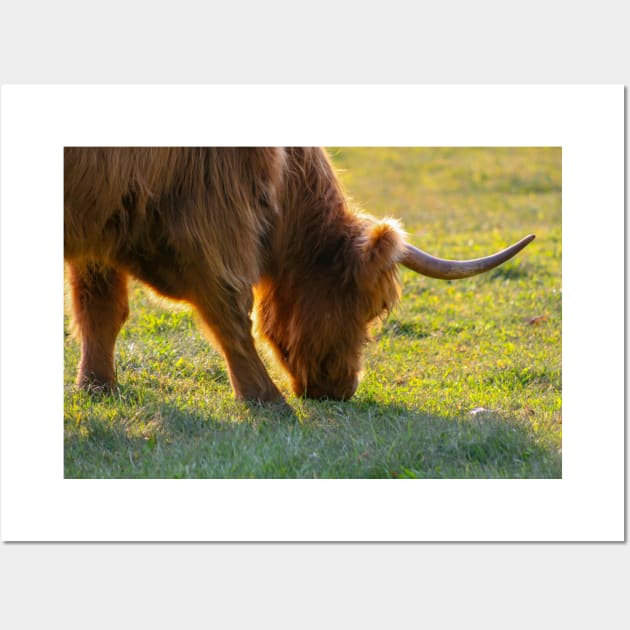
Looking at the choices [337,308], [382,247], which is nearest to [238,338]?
[337,308]

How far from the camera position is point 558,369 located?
22.6ft

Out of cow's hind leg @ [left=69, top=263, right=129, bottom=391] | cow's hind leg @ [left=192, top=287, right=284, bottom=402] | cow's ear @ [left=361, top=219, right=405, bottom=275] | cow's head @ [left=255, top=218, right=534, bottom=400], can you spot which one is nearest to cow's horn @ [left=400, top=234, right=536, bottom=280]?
cow's head @ [left=255, top=218, right=534, bottom=400]

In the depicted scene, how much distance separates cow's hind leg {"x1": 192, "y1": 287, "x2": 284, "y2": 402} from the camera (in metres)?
5.79

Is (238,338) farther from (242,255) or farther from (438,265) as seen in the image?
(438,265)

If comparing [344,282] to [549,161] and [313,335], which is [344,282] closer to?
[313,335]

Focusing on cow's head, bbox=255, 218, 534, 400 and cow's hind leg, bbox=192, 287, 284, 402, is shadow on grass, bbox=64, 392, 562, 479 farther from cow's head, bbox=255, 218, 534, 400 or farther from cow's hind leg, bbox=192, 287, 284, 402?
cow's head, bbox=255, 218, 534, 400

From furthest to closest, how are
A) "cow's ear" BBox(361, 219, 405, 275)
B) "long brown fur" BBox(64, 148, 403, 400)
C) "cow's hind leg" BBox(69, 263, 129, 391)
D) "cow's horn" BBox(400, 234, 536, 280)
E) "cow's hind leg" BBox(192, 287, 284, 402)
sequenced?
"cow's hind leg" BBox(69, 263, 129, 391)
"cow's horn" BBox(400, 234, 536, 280)
"cow's ear" BBox(361, 219, 405, 275)
"cow's hind leg" BBox(192, 287, 284, 402)
"long brown fur" BBox(64, 148, 403, 400)

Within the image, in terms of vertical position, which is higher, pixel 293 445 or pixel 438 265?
pixel 438 265

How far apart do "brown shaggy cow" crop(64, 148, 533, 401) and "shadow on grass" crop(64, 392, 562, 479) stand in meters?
0.44

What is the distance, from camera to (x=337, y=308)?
6.21m

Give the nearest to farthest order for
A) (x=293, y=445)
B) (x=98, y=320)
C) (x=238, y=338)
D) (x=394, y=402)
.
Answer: (x=293, y=445), (x=238, y=338), (x=394, y=402), (x=98, y=320)

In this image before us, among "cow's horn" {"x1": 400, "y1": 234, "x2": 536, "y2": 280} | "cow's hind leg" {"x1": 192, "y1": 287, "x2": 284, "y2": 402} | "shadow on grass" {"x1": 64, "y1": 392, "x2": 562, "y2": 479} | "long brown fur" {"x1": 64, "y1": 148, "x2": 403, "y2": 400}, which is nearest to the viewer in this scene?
"shadow on grass" {"x1": 64, "y1": 392, "x2": 562, "y2": 479}

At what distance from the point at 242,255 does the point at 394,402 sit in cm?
130
